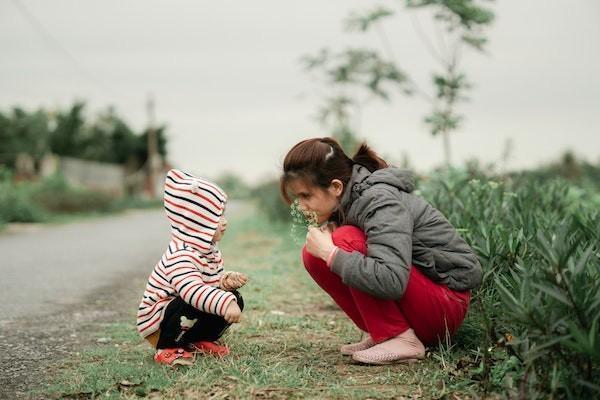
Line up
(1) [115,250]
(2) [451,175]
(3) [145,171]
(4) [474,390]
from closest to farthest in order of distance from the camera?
(4) [474,390] < (2) [451,175] < (1) [115,250] < (3) [145,171]

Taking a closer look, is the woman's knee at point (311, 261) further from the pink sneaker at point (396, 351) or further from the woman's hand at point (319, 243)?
the pink sneaker at point (396, 351)

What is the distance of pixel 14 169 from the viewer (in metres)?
26.0

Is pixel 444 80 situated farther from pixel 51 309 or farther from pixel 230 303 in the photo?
pixel 230 303

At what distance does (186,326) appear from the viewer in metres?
3.13

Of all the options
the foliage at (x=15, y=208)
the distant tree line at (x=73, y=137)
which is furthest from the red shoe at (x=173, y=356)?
the distant tree line at (x=73, y=137)

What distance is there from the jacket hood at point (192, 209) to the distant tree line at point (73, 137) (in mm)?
25407

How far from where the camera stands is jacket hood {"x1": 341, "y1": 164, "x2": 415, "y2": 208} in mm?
2928

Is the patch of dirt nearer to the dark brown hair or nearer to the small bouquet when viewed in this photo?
the small bouquet

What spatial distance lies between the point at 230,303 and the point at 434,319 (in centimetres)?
88

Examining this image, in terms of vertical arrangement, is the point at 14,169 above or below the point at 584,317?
below

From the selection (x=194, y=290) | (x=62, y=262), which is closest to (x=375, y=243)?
(x=194, y=290)

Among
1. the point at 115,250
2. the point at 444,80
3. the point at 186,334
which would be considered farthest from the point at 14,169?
the point at 186,334

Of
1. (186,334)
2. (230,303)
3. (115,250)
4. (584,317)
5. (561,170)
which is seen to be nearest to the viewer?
(584,317)

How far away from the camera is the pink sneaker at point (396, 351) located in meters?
2.92
